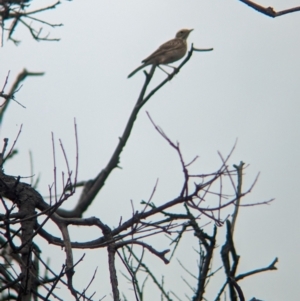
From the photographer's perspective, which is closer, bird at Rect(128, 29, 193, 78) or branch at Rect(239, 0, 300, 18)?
branch at Rect(239, 0, 300, 18)

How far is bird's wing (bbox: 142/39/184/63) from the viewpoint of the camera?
1370 centimetres

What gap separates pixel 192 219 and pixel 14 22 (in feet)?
13.6

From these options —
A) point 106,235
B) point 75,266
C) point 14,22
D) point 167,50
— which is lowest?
point 75,266

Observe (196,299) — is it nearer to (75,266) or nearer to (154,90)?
(75,266)

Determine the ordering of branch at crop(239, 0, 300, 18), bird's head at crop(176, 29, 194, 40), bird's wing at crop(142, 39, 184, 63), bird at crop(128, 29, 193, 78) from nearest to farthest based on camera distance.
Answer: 1. branch at crop(239, 0, 300, 18)
2. bird at crop(128, 29, 193, 78)
3. bird's wing at crop(142, 39, 184, 63)
4. bird's head at crop(176, 29, 194, 40)

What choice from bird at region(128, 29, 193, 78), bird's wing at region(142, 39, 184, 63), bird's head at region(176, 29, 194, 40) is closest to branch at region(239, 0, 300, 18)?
bird at region(128, 29, 193, 78)

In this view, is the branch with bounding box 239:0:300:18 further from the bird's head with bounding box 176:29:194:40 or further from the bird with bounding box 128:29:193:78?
the bird's head with bounding box 176:29:194:40

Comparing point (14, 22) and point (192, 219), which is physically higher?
point (14, 22)

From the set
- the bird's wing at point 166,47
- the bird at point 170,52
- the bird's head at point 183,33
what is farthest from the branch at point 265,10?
Result: the bird's head at point 183,33

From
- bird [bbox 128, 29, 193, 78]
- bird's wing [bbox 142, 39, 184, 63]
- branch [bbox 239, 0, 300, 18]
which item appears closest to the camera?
branch [bbox 239, 0, 300, 18]

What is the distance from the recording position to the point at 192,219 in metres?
4.52

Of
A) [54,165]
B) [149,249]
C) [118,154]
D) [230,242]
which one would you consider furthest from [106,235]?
[118,154]

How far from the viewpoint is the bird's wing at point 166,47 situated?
13.7m

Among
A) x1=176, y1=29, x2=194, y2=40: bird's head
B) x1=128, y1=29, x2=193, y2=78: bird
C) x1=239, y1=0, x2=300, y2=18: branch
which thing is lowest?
x1=239, y1=0, x2=300, y2=18: branch
